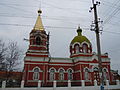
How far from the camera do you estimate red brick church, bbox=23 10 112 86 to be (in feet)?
80.0

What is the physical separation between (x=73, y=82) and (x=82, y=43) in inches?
338

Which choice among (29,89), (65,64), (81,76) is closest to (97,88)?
(81,76)

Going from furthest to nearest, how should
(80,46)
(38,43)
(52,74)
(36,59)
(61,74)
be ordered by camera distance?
(80,46) < (38,43) < (61,74) < (52,74) < (36,59)

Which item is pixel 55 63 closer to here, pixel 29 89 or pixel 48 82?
pixel 48 82

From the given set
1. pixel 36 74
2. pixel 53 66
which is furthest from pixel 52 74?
pixel 36 74

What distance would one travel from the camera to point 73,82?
2603cm

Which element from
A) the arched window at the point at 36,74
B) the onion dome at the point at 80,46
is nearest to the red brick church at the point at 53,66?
the arched window at the point at 36,74

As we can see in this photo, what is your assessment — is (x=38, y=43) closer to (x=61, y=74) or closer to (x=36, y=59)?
(x=36, y=59)

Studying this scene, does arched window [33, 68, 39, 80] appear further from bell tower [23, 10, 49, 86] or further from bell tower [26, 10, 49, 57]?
bell tower [26, 10, 49, 57]

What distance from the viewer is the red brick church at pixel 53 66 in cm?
2438

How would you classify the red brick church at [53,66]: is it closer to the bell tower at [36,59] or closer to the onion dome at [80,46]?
the bell tower at [36,59]

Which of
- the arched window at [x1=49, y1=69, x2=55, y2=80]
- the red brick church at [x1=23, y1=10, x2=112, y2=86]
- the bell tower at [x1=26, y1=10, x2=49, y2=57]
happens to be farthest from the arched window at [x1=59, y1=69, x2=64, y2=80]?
the bell tower at [x1=26, y1=10, x2=49, y2=57]

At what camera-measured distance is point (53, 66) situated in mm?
26234

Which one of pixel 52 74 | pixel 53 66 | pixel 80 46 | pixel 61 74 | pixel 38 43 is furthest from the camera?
pixel 80 46
